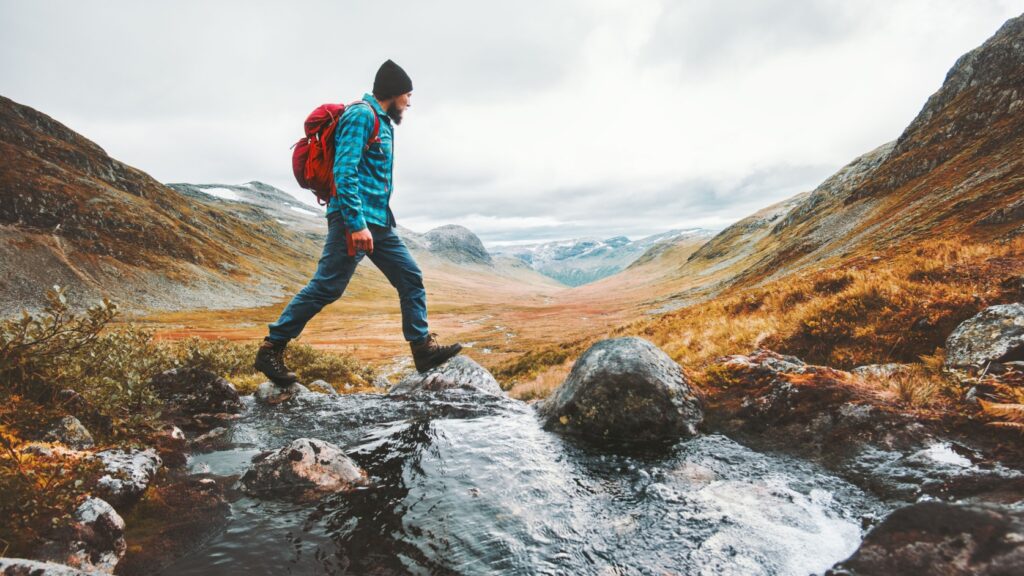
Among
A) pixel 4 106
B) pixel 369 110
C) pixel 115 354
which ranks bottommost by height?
pixel 115 354

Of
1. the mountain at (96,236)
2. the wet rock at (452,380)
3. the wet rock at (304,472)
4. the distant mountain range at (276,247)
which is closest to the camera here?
the wet rock at (304,472)

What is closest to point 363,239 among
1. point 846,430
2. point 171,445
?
point 171,445

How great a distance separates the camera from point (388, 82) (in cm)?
732

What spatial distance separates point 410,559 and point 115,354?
5.35m

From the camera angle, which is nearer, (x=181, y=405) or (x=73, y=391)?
(x=73, y=391)

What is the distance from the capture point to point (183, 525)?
4.24 m

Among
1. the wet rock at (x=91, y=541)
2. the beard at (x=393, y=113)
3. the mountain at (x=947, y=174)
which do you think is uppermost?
the mountain at (x=947, y=174)

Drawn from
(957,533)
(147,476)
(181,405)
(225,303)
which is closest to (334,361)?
(181,405)

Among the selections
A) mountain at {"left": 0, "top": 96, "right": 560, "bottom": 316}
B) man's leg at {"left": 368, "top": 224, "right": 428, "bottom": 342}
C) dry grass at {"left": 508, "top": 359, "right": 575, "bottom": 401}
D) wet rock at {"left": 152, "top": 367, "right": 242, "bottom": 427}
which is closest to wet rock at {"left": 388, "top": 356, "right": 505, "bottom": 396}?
dry grass at {"left": 508, "top": 359, "right": 575, "bottom": 401}

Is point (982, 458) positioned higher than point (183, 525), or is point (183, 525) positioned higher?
point (982, 458)

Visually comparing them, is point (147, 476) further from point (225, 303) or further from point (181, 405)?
point (225, 303)

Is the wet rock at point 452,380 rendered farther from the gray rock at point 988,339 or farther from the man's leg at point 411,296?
the gray rock at point 988,339

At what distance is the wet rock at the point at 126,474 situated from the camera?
4.14 meters

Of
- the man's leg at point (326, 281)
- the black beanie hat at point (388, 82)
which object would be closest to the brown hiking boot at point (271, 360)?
the man's leg at point (326, 281)
